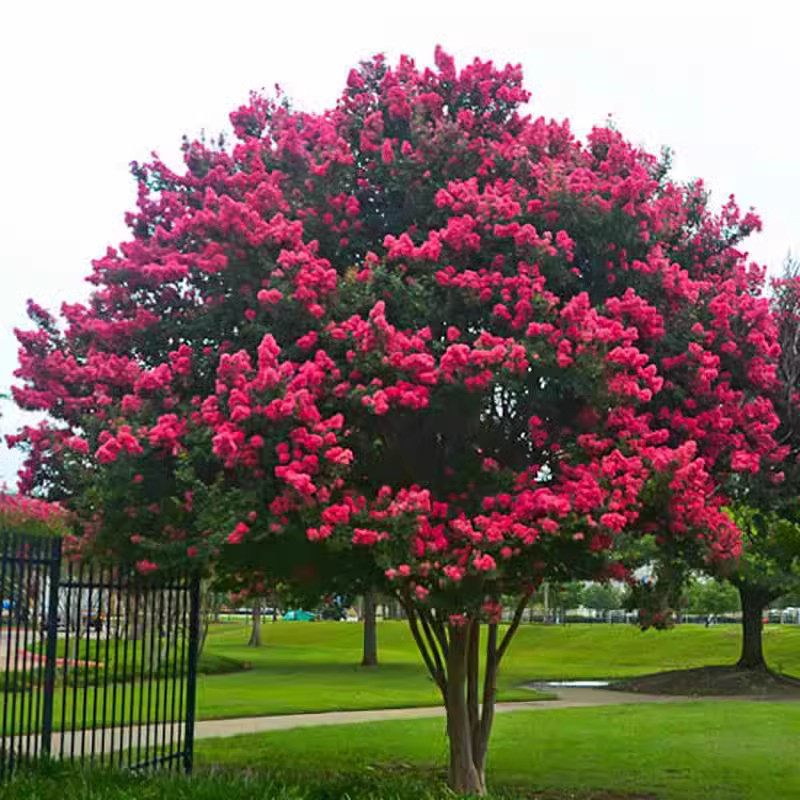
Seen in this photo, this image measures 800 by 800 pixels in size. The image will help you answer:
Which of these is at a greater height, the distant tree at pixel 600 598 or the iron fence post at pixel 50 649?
the iron fence post at pixel 50 649

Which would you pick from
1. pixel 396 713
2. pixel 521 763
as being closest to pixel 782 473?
pixel 521 763

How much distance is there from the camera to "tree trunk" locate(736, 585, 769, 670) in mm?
34594

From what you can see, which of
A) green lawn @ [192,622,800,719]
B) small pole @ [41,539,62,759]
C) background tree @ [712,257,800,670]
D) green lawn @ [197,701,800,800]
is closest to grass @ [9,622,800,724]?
green lawn @ [192,622,800,719]

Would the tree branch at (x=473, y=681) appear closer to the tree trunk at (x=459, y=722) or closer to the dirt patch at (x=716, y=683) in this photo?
the tree trunk at (x=459, y=722)

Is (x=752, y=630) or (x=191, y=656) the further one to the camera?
(x=752, y=630)

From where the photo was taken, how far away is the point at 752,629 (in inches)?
1390

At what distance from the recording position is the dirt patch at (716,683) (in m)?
31.5

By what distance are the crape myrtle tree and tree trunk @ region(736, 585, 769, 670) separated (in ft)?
80.2

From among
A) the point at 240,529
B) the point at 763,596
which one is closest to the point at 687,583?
the point at 240,529

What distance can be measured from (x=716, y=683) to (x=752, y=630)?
11.1ft

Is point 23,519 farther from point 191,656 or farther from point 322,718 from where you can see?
point 191,656

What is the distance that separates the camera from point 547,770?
16266 mm

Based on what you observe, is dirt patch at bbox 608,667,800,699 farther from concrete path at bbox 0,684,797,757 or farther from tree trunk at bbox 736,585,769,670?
concrete path at bbox 0,684,797,757

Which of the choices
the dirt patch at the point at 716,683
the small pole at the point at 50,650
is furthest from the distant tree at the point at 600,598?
the small pole at the point at 50,650
